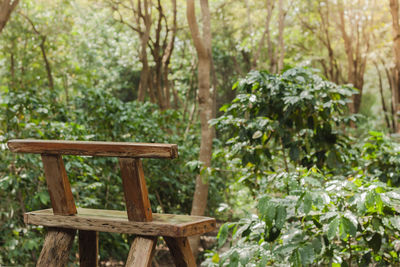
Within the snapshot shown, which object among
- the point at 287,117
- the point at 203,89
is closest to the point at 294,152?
the point at 287,117

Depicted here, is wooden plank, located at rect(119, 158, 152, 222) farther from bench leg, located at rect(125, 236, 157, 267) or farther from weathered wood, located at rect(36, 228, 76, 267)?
weathered wood, located at rect(36, 228, 76, 267)

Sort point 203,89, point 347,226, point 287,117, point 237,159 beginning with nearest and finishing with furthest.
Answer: point 347,226, point 287,117, point 237,159, point 203,89

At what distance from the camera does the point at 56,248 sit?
2.88 meters

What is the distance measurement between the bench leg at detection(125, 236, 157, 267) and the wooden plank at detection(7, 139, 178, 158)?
1.60ft

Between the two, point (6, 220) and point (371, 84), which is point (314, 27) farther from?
point (6, 220)

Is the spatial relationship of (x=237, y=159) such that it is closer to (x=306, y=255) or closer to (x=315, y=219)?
(x=315, y=219)

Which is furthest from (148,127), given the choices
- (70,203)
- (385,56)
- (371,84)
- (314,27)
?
(371,84)

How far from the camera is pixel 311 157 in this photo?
15.0ft

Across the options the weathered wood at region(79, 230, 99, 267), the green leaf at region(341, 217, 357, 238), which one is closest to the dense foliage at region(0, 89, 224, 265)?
the weathered wood at region(79, 230, 99, 267)

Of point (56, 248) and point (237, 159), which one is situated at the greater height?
point (237, 159)

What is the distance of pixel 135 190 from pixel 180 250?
452mm

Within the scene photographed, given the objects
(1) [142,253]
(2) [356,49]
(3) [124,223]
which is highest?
(2) [356,49]

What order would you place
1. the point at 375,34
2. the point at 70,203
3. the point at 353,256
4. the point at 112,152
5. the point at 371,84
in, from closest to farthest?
the point at 112,152
the point at 70,203
the point at 353,256
the point at 375,34
the point at 371,84

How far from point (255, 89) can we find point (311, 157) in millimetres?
855
